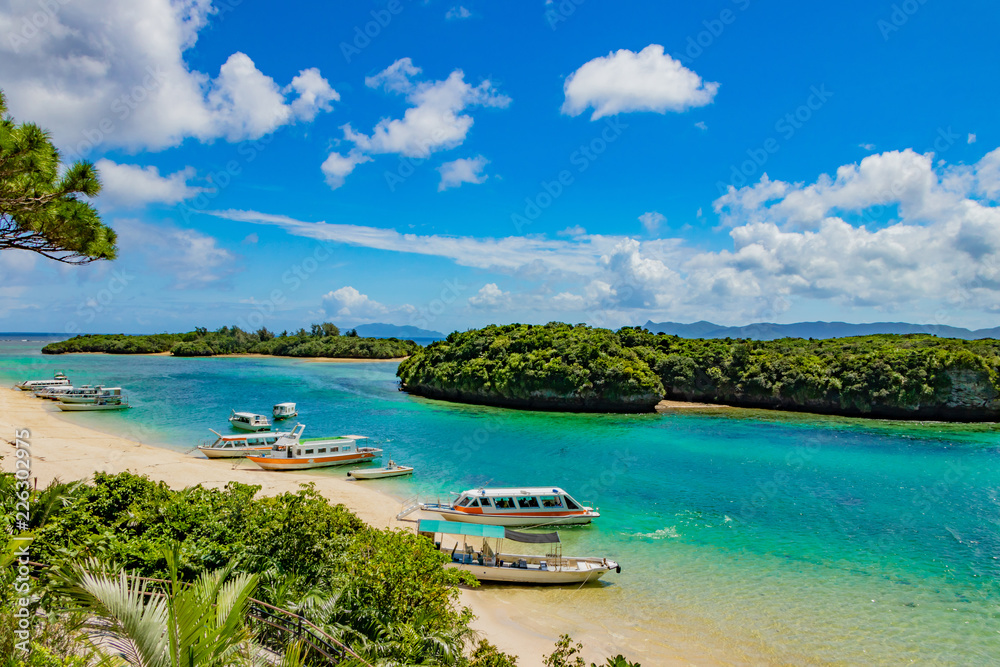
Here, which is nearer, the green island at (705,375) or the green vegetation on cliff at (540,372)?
the green island at (705,375)

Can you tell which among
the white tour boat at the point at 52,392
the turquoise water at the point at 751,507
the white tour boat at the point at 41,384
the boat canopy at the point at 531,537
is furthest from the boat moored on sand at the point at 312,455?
the white tour boat at the point at 41,384

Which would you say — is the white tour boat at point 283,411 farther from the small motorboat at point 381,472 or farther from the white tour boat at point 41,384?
the white tour boat at point 41,384

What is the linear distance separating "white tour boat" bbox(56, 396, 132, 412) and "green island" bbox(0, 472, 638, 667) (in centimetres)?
4728

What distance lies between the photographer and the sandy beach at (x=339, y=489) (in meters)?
14.8

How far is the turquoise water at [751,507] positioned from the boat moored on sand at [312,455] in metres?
3.98

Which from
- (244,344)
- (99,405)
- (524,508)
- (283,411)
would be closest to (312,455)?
(524,508)

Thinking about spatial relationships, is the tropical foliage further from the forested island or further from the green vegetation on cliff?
the forested island

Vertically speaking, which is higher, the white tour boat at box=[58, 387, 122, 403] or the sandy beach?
the white tour boat at box=[58, 387, 122, 403]

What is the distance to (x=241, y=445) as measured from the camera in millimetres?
35469

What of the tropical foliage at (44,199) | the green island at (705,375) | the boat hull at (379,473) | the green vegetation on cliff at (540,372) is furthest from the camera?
the green vegetation on cliff at (540,372)

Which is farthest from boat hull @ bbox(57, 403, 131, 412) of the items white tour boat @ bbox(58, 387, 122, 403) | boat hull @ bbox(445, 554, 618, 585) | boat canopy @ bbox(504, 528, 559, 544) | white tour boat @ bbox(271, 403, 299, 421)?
boat canopy @ bbox(504, 528, 559, 544)

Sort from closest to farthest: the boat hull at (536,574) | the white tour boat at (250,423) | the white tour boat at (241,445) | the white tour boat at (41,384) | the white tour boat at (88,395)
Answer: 1. the boat hull at (536,574)
2. the white tour boat at (241,445)
3. the white tour boat at (250,423)
4. the white tour boat at (88,395)
5. the white tour boat at (41,384)

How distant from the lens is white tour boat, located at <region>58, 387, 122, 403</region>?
52219mm

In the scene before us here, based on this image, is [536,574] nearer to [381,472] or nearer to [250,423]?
[381,472]
